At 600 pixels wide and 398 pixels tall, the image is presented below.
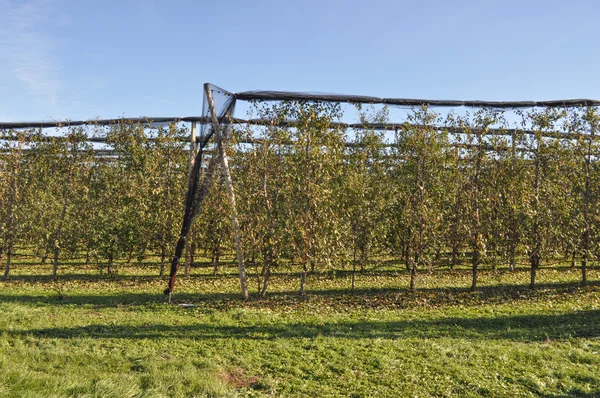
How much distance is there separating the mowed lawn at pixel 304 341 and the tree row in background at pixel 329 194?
1889mm

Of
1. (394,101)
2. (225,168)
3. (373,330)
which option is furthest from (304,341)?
(394,101)

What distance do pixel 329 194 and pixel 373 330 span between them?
5308 mm

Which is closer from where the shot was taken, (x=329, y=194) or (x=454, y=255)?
(x=329, y=194)

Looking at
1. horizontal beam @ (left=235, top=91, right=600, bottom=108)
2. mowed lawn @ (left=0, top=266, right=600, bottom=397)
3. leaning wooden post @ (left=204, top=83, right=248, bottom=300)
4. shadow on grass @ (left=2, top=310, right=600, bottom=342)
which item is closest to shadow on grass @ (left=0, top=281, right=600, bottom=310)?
mowed lawn @ (left=0, top=266, right=600, bottom=397)

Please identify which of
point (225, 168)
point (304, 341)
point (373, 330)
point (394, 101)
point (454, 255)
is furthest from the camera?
point (454, 255)

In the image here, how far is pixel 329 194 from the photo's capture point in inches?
535

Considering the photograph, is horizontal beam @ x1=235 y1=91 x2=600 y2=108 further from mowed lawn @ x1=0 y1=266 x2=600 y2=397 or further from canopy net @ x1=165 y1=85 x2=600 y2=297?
mowed lawn @ x1=0 y1=266 x2=600 y2=397

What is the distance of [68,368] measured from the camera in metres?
6.76

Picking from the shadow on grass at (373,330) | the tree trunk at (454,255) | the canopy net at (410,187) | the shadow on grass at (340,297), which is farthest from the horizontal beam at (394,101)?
the shadow on grass at (373,330)

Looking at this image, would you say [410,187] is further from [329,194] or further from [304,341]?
[304,341]

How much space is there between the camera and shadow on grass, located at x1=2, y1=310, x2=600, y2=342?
9078mm

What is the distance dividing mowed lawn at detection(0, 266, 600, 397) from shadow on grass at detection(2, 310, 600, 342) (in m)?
0.05

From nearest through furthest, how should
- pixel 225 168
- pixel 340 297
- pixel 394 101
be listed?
pixel 225 168
pixel 340 297
pixel 394 101

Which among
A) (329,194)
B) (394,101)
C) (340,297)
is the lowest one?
(340,297)
